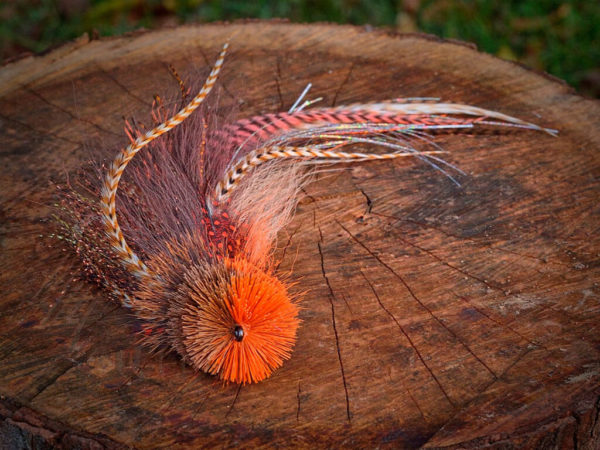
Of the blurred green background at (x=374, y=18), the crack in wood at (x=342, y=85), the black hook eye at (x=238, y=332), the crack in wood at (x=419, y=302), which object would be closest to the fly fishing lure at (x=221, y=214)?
the black hook eye at (x=238, y=332)

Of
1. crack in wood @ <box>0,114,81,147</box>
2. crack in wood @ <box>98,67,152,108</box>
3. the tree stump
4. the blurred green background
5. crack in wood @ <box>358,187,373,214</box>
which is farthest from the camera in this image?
the blurred green background

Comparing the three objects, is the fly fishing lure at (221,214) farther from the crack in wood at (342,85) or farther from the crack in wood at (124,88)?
the crack in wood at (124,88)

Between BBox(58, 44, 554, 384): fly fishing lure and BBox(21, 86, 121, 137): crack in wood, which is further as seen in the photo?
BBox(21, 86, 121, 137): crack in wood

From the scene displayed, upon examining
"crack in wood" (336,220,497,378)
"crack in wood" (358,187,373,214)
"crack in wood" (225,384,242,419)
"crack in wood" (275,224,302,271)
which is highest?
"crack in wood" (358,187,373,214)

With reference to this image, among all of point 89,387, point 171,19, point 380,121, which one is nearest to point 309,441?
point 89,387

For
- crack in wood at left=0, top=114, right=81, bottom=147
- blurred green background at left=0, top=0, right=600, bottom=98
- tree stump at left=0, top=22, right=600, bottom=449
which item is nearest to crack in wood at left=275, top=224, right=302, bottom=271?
tree stump at left=0, top=22, right=600, bottom=449

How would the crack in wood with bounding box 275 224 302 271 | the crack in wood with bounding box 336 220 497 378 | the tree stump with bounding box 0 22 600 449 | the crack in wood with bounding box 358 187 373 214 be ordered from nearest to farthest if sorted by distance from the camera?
the tree stump with bounding box 0 22 600 449 < the crack in wood with bounding box 336 220 497 378 < the crack in wood with bounding box 275 224 302 271 < the crack in wood with bounding box 358 187 373 214

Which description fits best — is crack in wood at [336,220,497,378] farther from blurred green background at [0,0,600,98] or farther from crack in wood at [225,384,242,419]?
blurred green background at [0,0,600,98]
